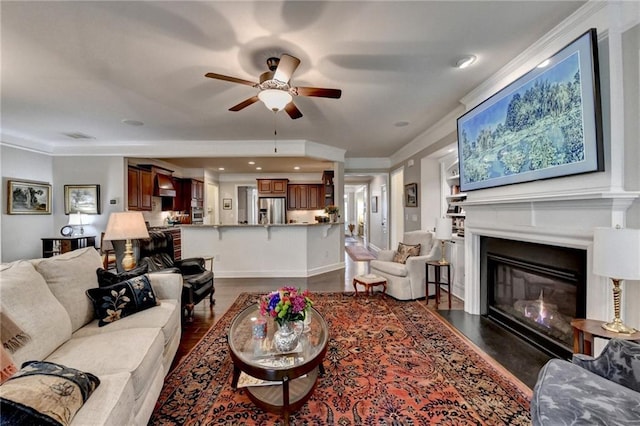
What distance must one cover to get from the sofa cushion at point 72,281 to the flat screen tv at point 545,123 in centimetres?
362

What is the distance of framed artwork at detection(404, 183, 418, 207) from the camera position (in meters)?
5.16

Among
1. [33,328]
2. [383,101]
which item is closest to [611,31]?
[383,101]

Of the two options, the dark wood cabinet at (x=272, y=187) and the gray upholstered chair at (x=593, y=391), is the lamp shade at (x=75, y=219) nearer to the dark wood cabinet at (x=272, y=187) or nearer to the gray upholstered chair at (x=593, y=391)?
the dark wood cabinet at (x=272, y=187)

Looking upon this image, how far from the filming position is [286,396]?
4.91 feet

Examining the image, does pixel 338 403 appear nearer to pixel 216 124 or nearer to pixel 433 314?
pixel 433 314

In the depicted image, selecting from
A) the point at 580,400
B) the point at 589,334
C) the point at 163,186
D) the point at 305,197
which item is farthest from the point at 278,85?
the point at 305,197

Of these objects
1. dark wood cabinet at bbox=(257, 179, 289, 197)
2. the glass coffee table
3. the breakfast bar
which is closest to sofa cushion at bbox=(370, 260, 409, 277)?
the breakfast bar

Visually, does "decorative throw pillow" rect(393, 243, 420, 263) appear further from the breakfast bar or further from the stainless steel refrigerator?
the stainless steel refrigerator

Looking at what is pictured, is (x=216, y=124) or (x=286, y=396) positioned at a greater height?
(x=216, y=124)

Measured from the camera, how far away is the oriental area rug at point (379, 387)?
64.4 inches

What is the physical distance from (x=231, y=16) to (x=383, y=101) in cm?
202

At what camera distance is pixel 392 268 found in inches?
150

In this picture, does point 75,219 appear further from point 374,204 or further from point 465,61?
point 374,204

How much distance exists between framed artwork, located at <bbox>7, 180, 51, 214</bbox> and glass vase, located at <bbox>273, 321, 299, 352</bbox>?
18.6 feet
